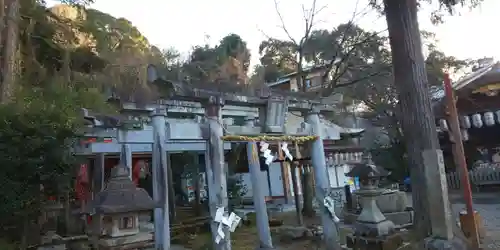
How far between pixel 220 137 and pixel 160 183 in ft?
4.69

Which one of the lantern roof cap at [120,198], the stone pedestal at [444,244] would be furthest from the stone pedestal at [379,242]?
the lantern roof cap at [120,198]

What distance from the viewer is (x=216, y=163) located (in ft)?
20.8

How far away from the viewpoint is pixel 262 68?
19.4 m

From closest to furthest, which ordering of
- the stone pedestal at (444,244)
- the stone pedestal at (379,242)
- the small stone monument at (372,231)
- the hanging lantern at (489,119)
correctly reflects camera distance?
the stone pedestal at (444,244)
the stone pedestal at (379,242)
the small stone monument at (372,231)
the hanging lantern at (489,119)

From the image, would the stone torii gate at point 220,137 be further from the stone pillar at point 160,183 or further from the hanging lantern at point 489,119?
the hanging lantern at point 489,119

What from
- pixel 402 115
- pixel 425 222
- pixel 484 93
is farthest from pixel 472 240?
pixel 484 93

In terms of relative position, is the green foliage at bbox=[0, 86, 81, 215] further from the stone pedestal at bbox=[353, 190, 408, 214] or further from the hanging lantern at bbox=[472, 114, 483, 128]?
the hanging lantern at bbox=[472, 114, 483, 128]

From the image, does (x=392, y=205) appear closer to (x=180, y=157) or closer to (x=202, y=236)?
(x=202, y=236)

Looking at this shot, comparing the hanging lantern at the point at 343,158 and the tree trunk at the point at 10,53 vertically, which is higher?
the tree trunk at the point at 10,53

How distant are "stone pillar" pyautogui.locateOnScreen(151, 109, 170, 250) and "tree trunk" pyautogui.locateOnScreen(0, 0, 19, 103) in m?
5.80

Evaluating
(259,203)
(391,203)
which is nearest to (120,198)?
(259,203)

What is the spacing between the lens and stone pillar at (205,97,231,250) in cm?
619

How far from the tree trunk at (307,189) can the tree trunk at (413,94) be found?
269 inches

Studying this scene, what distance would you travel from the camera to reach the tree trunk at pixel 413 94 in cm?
664
